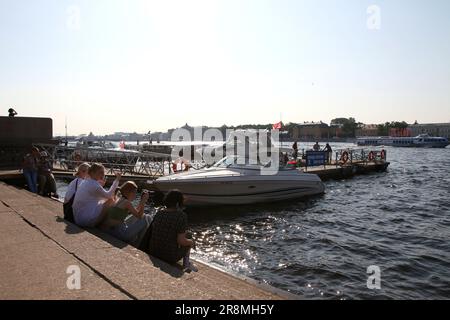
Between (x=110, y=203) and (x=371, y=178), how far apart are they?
28.7 m

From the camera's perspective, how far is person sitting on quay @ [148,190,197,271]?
5898 mm

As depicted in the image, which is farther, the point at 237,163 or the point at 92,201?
the point at 237,163

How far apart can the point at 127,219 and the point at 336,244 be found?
7.27 metres

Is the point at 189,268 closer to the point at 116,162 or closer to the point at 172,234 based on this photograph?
the point at 172,234

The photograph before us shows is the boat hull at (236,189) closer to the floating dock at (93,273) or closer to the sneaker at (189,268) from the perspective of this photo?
the floating dock at (93,273)

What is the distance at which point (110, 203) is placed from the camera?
766 centimetres

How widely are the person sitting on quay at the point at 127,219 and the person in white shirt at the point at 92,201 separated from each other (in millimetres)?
150

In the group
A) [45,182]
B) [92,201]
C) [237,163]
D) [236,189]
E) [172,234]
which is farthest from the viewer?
[237,163]

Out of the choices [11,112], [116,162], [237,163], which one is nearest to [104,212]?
[237,163]

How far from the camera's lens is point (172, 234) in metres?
6.00

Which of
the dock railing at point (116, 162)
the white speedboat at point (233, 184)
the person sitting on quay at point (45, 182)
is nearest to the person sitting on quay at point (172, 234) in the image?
the person sitting on quay at point (45, 182)

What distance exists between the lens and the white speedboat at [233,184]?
17.3 meters

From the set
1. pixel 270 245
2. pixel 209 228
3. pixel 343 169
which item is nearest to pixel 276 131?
pixel 343 169

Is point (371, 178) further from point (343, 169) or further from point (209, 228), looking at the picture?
point (209, 228)
